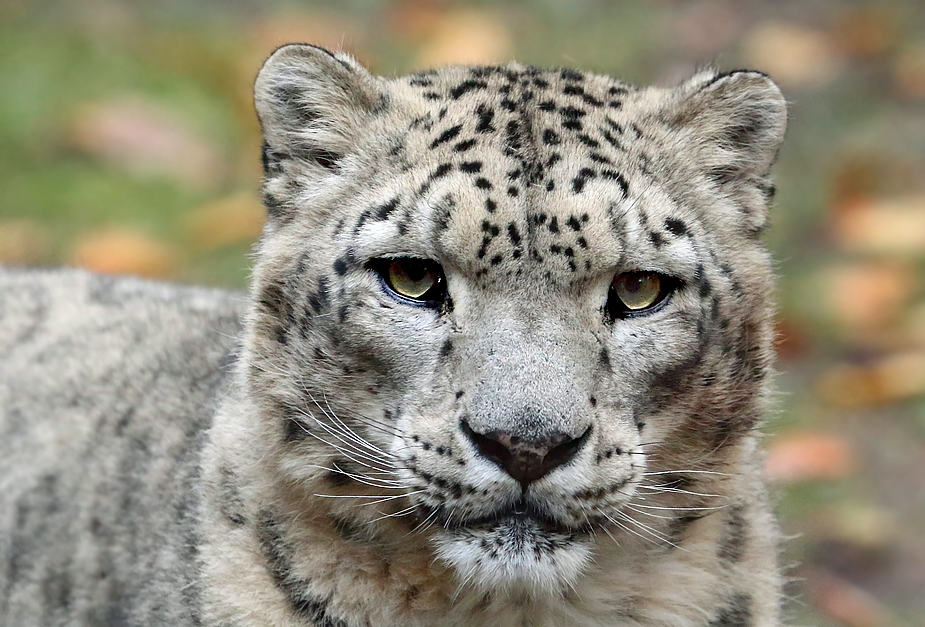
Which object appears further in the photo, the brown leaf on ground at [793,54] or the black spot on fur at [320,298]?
the brown leaf on ground at [793,54]

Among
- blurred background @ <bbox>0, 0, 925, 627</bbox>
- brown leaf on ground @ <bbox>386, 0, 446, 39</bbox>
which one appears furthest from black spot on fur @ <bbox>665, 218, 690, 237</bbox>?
brown leaf on ground @ <bbox>386, 0, 446, 39</bbox>

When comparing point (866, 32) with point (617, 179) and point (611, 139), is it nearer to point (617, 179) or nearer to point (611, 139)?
point (611, 139)

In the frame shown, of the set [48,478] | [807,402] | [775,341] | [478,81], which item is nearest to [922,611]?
[807,402]

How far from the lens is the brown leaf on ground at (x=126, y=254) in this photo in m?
9.23

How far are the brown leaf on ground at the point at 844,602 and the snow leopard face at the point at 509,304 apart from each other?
7.75ft

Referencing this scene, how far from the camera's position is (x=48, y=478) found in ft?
18.2

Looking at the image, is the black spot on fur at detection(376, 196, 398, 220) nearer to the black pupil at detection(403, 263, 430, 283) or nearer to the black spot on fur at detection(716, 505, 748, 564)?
the black pupil at detection(403, 263, 430, 283)

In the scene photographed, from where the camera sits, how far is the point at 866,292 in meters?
→ 8.74

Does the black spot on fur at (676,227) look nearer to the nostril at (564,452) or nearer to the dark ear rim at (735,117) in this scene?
the dark ear rim at (735,117)

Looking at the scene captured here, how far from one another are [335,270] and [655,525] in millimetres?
1275

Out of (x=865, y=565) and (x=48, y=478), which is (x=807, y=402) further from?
(x=48, y=478)

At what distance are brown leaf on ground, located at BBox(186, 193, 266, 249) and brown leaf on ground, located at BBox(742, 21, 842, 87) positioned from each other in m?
4.20

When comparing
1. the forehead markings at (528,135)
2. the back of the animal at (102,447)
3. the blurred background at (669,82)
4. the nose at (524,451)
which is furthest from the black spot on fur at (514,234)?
the blurred background at (669,82)

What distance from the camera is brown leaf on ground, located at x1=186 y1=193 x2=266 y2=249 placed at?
9.65 m
